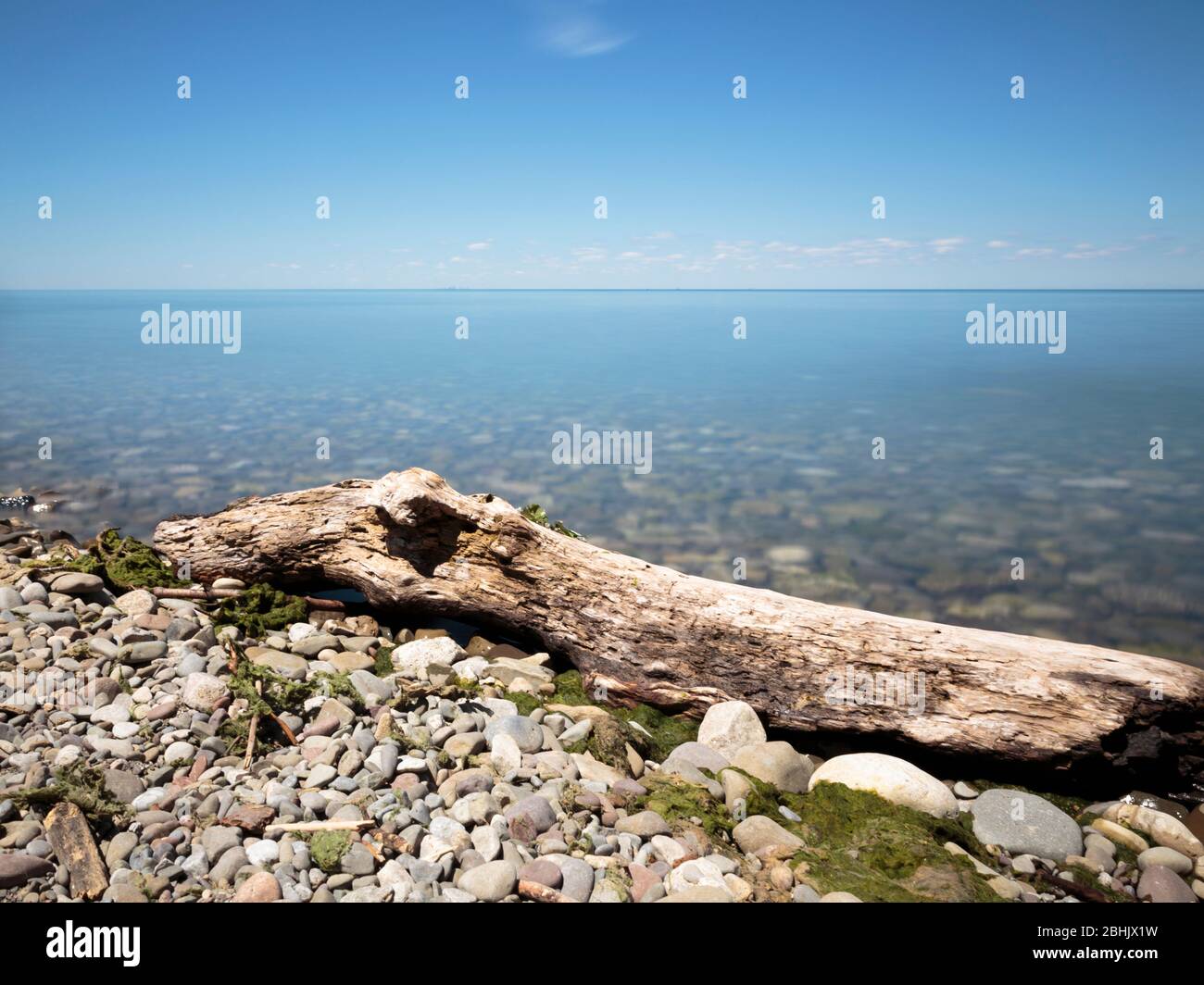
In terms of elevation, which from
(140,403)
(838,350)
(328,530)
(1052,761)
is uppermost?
(838,350)

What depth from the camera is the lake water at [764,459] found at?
1278cm

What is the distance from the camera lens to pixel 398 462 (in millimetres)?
20078

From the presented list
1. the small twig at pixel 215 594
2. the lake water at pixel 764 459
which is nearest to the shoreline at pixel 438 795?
the small twig at pixel 215 594

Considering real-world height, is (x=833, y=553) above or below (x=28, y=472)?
below

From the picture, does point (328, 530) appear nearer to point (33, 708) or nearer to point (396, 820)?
point (33, 708)

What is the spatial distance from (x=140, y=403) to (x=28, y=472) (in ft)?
38.0

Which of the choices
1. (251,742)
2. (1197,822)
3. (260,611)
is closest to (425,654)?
(260,611)

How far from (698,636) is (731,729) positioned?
0.91 m

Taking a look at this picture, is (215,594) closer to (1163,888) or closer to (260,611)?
(260,611)

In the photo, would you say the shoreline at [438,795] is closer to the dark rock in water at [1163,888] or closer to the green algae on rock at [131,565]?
the dark rock in water at [1163,888]

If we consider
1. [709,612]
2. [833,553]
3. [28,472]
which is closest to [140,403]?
[28,472]

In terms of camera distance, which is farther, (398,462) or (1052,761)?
(398,462)

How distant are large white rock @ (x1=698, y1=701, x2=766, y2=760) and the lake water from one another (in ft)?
17.3

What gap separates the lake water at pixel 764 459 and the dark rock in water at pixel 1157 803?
14.8 ft
